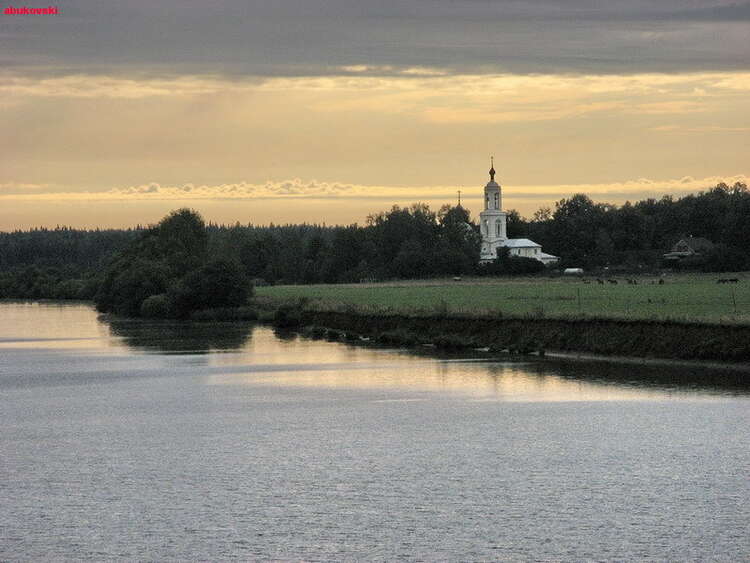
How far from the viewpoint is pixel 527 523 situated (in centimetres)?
2417

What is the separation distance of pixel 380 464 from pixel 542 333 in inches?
1243

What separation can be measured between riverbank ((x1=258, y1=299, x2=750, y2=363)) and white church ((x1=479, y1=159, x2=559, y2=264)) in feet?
320

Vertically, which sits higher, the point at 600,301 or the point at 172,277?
the point at 172,277

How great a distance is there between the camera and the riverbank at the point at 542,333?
50531mm

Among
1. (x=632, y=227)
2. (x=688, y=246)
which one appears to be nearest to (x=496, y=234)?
(x=632, y=227)

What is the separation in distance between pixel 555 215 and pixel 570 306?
5131 inches

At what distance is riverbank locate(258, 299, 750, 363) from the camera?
5053 centimetres

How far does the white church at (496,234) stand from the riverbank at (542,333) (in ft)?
320

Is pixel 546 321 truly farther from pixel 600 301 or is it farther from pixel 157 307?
pixel 157 307

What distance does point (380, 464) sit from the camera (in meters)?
30.7

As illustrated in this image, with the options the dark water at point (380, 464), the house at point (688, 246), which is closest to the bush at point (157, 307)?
the dark water at point (380, 464)

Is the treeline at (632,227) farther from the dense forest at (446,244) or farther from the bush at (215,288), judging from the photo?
the bush at (215,288)

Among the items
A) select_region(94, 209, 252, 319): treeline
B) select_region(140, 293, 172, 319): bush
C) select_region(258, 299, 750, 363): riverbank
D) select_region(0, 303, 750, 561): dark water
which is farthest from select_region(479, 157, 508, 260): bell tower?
select_region(0, 303, 750, 561): dark water

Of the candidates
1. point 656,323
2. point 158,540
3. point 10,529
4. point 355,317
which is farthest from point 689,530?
point 355,317
